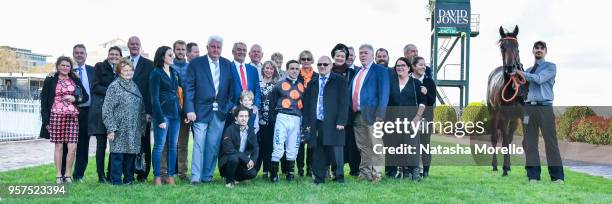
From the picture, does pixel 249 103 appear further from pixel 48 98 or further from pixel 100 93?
pixel 48 98

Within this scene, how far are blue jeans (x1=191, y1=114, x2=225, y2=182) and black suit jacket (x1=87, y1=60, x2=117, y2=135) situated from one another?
1274 millimetres

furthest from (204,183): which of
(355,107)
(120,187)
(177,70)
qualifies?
(355,107)

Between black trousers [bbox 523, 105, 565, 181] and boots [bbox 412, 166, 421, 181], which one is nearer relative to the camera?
boots [bbox 412, 166, 421, 181]

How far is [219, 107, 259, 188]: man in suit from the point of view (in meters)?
7.73

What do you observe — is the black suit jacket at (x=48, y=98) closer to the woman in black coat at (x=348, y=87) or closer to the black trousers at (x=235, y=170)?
the black trousers at (x=235, y=170)

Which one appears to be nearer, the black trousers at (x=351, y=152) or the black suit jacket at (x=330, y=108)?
the black suit jacket at (x=330, y=108)

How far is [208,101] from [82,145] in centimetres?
212

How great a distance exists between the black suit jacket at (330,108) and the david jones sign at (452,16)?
23953 mm

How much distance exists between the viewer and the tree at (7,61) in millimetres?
64125

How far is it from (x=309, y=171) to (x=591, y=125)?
12.1 meters

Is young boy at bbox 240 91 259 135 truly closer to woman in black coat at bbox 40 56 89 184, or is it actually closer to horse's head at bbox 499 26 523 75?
woman in black coat at bbox 40 56 89 184

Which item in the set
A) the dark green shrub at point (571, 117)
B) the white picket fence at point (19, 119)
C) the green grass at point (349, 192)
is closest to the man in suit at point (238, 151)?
the green grass at point (349, 192)

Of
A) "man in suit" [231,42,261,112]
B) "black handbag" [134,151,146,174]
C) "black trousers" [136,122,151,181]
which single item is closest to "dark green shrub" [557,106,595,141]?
"man in suit" [231,42,261,112]

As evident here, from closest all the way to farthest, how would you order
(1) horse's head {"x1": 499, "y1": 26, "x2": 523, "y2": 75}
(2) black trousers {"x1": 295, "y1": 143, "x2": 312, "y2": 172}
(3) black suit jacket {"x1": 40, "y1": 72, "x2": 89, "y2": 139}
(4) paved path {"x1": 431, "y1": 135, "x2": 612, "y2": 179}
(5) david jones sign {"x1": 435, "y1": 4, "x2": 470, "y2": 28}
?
(3) black suit jacket {"x1": 40, "y1": 72, "x2": 89, "y2": 139}
(2) black trousers {"x1": 295, "y1": 143, "x2": 312, "y2": 172}
(1) horse's head {"x1": 499, "y1": 26, "x2": 523, "y2": 75}
(4) paved path {"x1": 431, "y1": 135, "x2": 612, "y2": 179}
(5) david jones sign {"x1": 435, "y1": 4, "x2": 470, "y2": 28}
